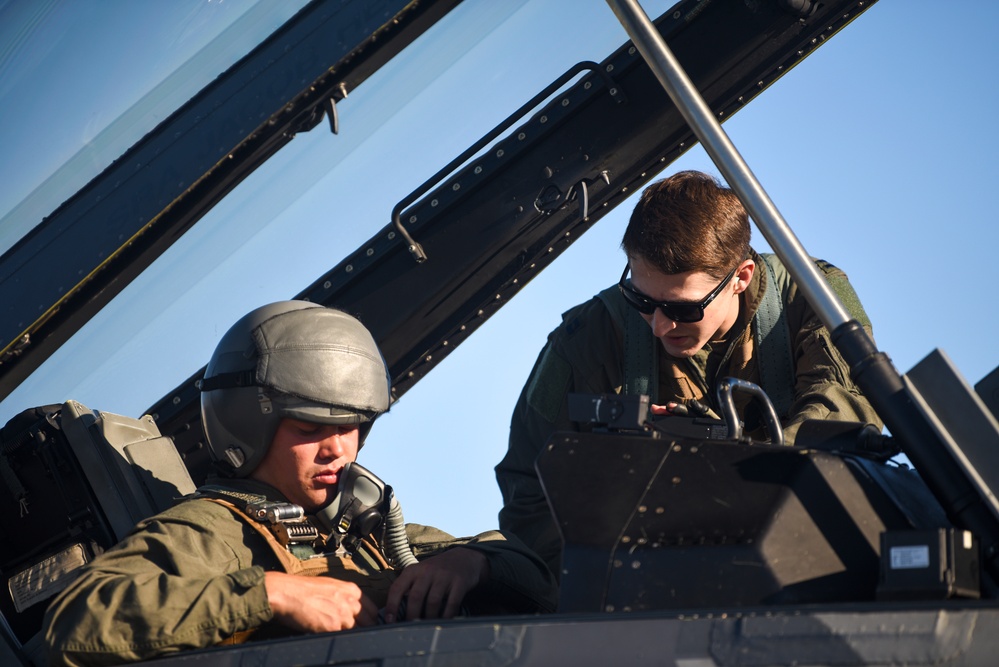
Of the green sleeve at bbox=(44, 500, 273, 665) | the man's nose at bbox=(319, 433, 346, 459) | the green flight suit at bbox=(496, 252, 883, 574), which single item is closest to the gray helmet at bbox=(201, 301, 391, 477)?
the man's nose at bbox=(319, 433, 346, 459)

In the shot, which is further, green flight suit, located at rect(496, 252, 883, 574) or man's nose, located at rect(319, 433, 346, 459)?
green flight suit, located at rect(496, 252, 883, 574)

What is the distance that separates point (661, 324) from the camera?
8.67 ft

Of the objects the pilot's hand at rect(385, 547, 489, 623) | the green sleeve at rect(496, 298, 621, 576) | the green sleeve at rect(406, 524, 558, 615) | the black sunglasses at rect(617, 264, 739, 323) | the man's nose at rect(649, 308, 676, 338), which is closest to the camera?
the pilot's hand at rect(385, 547, 489, 623)

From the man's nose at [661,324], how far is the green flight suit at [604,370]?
18cm

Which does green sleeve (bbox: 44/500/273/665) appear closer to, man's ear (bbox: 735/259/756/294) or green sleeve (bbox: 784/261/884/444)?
green sleeve (bbox: 784/261/884/444)

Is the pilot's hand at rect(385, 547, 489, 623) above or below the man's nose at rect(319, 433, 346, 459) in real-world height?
below

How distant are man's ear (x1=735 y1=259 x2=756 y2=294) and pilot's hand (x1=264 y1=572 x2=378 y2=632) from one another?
4.57ft

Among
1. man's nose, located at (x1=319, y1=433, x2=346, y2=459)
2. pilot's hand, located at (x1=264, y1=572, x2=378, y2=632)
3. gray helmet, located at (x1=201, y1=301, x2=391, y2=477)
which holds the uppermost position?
gray helmet, located at (x1=201, y1=301, x2=391, y2=477)

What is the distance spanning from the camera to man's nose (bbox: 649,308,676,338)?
2.63 m

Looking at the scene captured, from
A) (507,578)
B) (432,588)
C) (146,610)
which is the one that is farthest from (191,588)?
(507,578)

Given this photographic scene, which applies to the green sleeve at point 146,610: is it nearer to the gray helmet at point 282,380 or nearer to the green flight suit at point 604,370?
the gray helmet at point 282,380

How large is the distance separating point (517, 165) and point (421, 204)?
0.78 feet

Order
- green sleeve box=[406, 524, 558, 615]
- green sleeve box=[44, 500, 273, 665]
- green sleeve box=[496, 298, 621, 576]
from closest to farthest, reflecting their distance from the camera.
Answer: green sleeve box=[44, 500, 273, 665] → green sleeve box=[406, 524, 558, 615] → green sleeve box=[496, 298, 621, 576]

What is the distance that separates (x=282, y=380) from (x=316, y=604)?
1.77 ft
